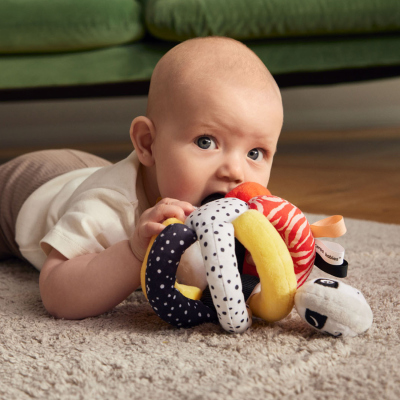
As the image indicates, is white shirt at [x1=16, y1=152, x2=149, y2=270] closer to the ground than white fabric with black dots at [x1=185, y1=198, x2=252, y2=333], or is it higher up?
closer to the ground

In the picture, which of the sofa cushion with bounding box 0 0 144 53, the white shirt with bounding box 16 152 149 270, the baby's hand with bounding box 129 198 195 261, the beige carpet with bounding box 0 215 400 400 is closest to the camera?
the beige carpet with bounding box 0 215 400 400

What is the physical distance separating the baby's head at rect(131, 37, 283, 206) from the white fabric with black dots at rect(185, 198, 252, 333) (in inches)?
5.3

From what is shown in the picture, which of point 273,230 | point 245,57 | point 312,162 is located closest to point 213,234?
point 273,230

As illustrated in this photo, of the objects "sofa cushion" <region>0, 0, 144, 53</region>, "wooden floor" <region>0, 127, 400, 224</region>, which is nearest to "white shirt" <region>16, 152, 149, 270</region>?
"wooden floor" <region>0, 127, 400, 224</region>

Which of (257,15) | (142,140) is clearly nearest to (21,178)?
(142,140)

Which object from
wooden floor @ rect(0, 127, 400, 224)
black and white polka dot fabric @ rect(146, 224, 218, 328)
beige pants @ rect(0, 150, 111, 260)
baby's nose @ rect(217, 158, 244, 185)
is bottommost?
wooden floor @ rect(0, 127, 400, 224)

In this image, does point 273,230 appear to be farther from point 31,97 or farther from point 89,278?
point 31,97

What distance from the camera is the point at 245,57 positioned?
0.72 meters

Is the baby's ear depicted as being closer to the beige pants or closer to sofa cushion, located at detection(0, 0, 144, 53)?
the beige pants

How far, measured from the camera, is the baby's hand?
57 centimetres

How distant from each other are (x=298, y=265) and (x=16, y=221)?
1.82ft

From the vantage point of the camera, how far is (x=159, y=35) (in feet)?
5.06

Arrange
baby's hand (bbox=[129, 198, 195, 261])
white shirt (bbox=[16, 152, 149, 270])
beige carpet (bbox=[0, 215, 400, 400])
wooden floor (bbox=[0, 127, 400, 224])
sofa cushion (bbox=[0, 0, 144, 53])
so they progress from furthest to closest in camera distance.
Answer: sofa cushion (bbox=[0, 0, 144, 53]) < wooden floor (bbox=[0, 127, 400, 224]) < white shirt (bbox=[16, 152, 149, 270]) < baby's hand (bbox=[129, 198, 195, 261]) < beige carpet (bbox=[0, 215, 400, 400])

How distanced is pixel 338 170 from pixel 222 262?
143 centimetres
